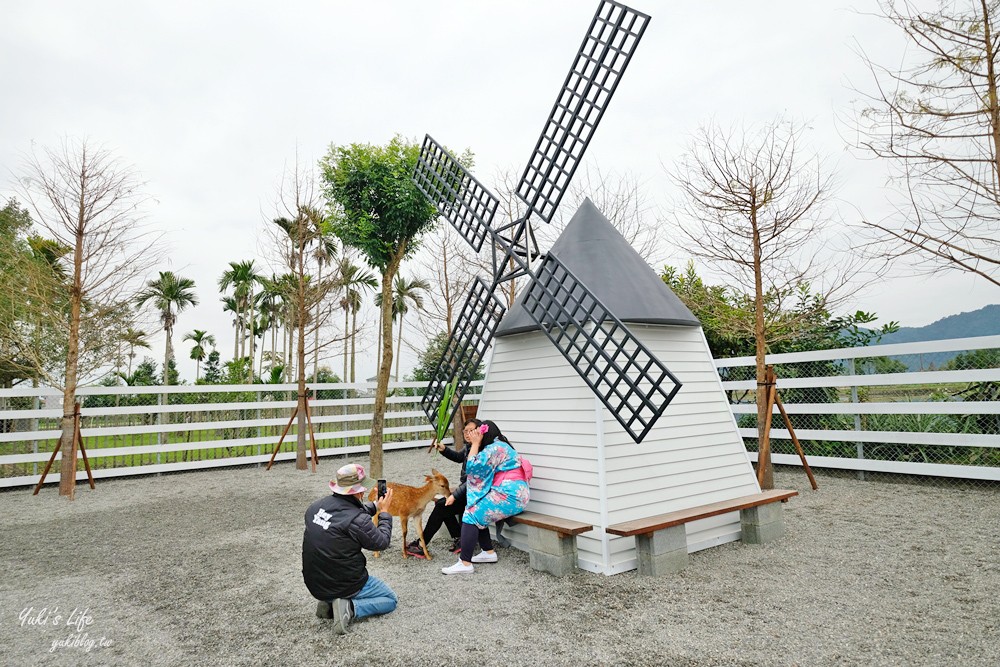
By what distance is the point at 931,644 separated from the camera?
3.20 meters

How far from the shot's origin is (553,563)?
459cm

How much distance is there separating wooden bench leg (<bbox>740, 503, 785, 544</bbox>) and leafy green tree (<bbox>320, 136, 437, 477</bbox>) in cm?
566

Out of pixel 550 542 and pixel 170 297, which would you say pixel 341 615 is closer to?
pixel 550 542

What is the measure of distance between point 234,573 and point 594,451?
10.8 ft

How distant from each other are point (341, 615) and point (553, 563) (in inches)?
71.0

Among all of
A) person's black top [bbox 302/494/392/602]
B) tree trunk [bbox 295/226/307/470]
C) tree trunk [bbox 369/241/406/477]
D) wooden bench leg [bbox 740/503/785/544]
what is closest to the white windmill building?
wooden bench leg [bbox 740/503/785/544]

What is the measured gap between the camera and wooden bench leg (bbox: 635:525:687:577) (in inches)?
175

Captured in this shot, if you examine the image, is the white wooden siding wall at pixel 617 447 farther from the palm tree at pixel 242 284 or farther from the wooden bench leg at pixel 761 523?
Answer: the palm tree at pixel 242 284

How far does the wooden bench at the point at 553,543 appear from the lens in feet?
14.7

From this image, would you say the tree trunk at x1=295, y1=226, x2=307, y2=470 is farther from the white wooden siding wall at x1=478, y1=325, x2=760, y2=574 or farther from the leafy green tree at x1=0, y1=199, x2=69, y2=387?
Result: the white wooden siding wall at x1=478, y1=325, x2=760, y2=574

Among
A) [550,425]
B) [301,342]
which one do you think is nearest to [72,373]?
[301,342]

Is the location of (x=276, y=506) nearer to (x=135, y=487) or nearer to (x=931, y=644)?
(x=135, y=487)

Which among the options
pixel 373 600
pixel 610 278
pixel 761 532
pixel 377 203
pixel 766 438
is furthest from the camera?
pixel 377 203

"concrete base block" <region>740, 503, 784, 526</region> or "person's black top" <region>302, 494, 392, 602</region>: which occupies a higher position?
"person's black top" <region>302, 494, 392, 602</region>
